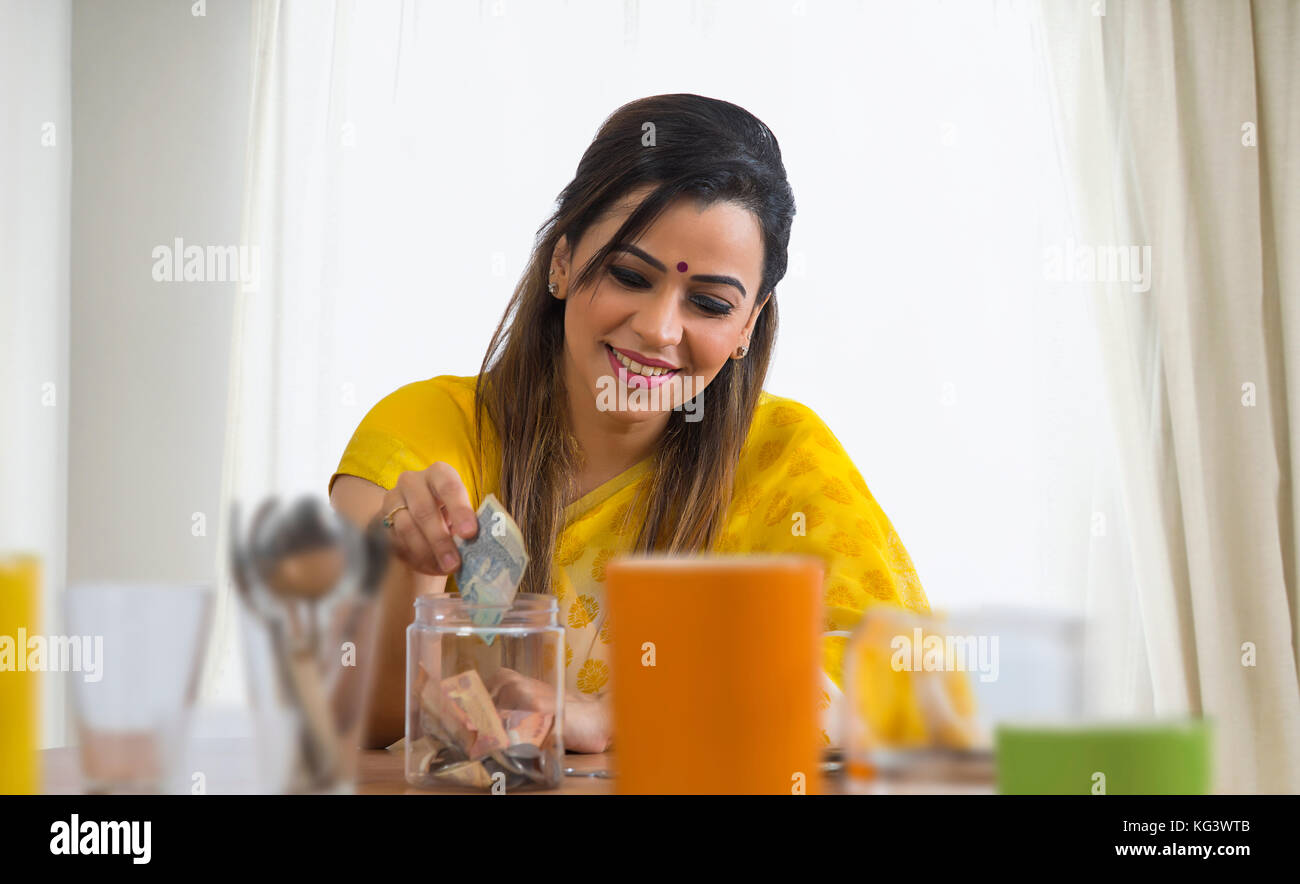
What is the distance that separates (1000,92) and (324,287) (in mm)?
1778

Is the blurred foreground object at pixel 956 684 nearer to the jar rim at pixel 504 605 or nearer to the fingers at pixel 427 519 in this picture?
the jar rim at pixel 504 605

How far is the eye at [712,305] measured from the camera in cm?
141

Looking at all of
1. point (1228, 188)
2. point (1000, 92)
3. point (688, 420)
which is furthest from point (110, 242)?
point (1228, 188)

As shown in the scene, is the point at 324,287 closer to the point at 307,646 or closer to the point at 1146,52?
the point at 1146,52

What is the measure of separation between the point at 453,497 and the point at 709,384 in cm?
81

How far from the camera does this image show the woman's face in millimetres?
1380

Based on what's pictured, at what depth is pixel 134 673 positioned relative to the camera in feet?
1.57

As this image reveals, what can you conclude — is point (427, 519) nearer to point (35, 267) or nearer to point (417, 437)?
point (417, 437)

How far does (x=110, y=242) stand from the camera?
2.89 metres

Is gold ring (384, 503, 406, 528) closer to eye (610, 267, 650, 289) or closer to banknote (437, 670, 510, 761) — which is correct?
banknote (437, 670, 510, 761)

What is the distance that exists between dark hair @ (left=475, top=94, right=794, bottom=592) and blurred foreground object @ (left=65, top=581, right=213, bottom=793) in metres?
0.85

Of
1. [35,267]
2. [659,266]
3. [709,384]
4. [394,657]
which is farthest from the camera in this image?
[35,267]

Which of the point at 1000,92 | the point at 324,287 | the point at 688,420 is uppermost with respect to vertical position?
the point at 1000,92

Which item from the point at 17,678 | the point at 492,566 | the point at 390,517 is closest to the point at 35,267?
the point at 390,517
